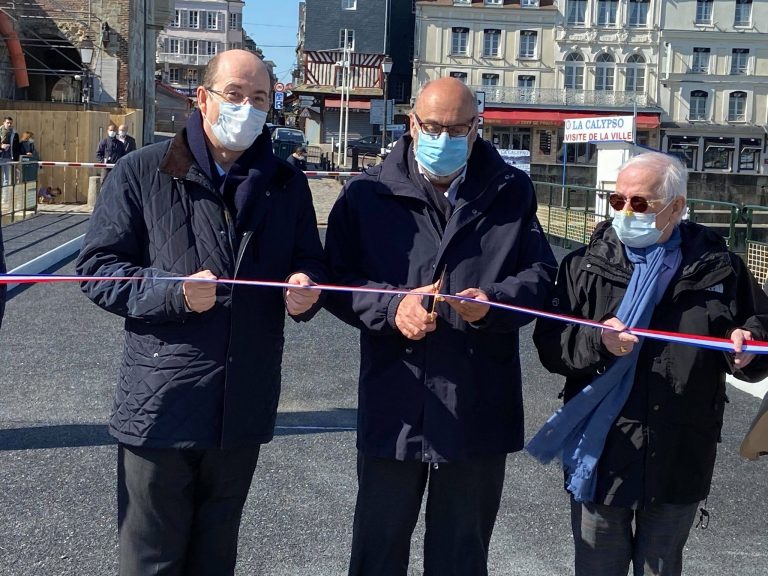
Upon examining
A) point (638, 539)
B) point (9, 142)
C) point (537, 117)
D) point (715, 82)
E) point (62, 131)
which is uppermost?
point (715, 82)

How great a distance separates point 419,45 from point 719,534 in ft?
245

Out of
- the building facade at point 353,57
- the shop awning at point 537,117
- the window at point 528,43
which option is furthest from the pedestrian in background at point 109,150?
the window at point 528,43

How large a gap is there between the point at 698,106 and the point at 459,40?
19.5m

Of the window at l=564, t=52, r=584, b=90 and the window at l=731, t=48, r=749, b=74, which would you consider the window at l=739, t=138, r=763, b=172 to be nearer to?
the window at l=731, t=48, r=749, b=74

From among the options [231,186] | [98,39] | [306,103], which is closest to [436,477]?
[231,186]

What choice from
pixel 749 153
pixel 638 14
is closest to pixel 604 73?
pixel 638 14

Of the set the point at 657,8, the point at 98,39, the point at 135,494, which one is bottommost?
the point at 135,494

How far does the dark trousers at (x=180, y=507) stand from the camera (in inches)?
133

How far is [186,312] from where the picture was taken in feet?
10.7

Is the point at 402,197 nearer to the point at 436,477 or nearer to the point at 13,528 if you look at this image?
the point at 436,477

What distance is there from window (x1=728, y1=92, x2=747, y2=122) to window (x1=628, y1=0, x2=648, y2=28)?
29.7 feet

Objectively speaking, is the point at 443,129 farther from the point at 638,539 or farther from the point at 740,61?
the point at 740,61

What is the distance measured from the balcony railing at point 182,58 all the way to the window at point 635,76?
58.9 meters

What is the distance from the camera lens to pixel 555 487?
5738 millimetres
